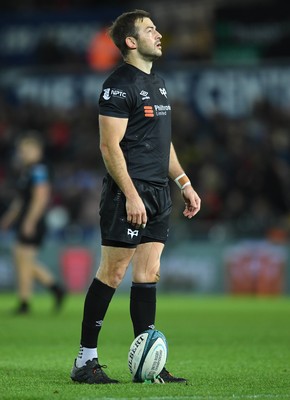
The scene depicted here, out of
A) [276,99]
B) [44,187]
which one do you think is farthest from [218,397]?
[276,99]

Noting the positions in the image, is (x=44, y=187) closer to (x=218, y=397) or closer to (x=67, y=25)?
(x=218, y=397)

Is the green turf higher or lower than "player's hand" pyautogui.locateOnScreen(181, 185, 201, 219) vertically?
lower

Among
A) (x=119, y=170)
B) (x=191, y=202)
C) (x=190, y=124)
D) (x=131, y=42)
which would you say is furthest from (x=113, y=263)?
(x=190, y=124)

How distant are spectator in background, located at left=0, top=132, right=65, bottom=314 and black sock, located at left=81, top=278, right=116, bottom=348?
7.12 metres

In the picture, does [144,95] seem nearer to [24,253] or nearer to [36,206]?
[36,206]

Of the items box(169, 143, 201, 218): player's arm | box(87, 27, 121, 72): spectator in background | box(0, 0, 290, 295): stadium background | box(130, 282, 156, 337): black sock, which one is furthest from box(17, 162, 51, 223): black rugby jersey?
box(87, 27, 121, 72): spectator in background

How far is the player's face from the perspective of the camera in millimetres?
7328

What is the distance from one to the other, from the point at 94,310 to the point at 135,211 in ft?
2.44

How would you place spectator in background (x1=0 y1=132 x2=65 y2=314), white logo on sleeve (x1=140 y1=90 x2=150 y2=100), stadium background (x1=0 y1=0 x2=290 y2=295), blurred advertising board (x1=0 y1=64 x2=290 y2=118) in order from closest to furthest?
1. white logo on sleeve (x1=140 y1=90 x2=150 y2=100)
2. spectator in background (x1=0 y1=132 x2=65 y2=314)
3. stadium background (x1=0 y1=0 x2=290 y2=295)
4. blurred advertising board (x1=0 y1=64 x2=290 y2=118)

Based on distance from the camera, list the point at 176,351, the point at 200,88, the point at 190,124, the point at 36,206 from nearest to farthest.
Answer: the point at 176,351 < the point at 36,206 < the point at 190,124 < the point at 200,88

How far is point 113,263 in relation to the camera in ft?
23.7

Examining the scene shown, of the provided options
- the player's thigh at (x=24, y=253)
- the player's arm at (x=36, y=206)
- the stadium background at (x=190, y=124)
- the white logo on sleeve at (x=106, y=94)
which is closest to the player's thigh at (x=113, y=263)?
the white logo on sleeve at (x=106, y=94)

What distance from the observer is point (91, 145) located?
2292cm

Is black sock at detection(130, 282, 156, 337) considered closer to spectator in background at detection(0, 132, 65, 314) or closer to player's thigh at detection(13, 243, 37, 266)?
spectator in background at detection(0, 132, 65, 314)
